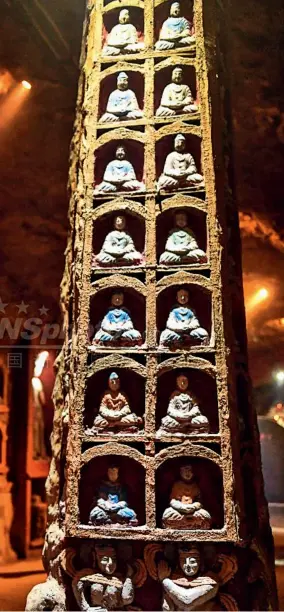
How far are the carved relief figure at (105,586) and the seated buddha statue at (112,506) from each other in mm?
132

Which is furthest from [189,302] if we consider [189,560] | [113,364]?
[189,560]

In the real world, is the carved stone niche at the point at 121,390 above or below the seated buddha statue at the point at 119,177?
below

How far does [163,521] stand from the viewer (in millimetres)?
2775

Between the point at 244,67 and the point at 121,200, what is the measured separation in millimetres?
3186

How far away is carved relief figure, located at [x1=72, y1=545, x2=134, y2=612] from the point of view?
269cm

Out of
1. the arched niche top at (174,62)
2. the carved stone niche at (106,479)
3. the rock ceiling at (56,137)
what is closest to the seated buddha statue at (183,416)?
the carved stone niche at (106,479)

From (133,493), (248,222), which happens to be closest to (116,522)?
(133,493)

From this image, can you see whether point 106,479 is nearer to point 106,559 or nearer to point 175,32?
point 106,559

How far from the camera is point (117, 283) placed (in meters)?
3.21

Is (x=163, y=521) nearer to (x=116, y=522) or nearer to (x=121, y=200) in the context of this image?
(x=116, y=522)

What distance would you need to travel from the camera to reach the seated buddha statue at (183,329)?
3.06 metres

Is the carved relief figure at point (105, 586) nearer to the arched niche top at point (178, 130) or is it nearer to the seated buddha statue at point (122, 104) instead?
the arched niche top at point (178, 130)

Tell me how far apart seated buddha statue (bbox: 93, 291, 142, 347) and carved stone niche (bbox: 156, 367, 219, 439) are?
27cm

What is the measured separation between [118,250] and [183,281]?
1.47 feet
